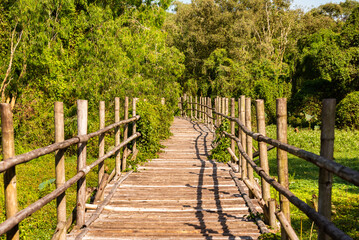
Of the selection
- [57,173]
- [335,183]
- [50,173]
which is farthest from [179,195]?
[50,173]

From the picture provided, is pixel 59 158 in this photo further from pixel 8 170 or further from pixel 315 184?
pixel 315 184

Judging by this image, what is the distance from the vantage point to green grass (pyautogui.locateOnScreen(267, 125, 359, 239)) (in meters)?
6.44

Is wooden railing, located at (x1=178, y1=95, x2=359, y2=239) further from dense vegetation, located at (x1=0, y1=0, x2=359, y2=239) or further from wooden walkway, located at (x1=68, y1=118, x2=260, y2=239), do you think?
dense vegetation, located at (x1=0, y1=0, x2=359, y2=239)

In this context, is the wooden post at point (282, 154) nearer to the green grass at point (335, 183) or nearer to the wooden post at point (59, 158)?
the green grass at point (335, 183)

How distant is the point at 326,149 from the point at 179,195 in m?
3.45

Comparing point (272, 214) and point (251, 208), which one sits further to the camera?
point (251, 208)

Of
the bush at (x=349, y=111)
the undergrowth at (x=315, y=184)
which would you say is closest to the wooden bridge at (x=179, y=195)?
the undergrowth at (x=315, y=184)

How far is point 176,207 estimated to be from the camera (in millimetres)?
5180

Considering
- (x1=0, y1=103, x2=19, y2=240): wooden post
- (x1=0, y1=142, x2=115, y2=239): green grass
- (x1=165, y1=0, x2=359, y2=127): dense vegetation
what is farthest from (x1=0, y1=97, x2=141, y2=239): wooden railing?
(x1=165, y1=0, x2=359, y2=127): dense vegetation

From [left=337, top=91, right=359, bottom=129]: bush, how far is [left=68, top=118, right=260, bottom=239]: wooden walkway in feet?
35.6

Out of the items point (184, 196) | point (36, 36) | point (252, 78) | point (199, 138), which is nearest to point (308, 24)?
point (252, 78)

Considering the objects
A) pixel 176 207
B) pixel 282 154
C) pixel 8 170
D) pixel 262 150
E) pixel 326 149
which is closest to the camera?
pixel 326 149

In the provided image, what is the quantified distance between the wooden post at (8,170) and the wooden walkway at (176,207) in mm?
1371

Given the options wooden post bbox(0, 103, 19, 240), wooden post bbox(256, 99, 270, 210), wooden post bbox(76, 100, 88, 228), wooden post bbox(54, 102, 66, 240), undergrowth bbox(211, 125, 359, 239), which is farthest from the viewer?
undergrowth bbox(211, 125, 359, 239)
